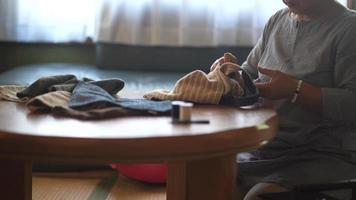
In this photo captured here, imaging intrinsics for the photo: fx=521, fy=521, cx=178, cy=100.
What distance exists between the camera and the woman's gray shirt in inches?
50.9

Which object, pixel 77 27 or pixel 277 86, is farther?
pixel 77 27

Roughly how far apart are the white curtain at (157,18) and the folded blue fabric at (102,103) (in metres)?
→ 1.53

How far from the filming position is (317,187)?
1.11m

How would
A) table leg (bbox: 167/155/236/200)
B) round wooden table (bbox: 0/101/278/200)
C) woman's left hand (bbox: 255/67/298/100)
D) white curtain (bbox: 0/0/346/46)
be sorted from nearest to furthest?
round wooden table (bbox: 0/101/278/200) → table leg (bbox: 167/155/236/200) → woman's left hand (bbox: 255/67/298/100) → white curtain (bbox: 0/0/346/46)

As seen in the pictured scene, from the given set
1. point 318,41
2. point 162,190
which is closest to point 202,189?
point 318,41

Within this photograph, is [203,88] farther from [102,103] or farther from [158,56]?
[158,56]

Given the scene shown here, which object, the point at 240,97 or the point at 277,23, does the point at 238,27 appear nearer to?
the point at 277,23

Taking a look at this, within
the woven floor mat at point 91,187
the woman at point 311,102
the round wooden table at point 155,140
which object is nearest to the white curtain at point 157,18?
the woven floor mat at point 91,187

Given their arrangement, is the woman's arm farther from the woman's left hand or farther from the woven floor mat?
the woven floor mat

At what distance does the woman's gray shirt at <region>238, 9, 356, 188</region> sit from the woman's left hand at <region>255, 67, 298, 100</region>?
102 millimetres

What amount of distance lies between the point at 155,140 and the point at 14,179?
511 millimetres

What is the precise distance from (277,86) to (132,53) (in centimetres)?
159

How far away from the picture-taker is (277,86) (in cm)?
121

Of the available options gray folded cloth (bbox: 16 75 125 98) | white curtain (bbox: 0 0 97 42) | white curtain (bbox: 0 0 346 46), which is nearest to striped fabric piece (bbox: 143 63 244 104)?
gray folded cloth (bbox: 16 75 125 98)
